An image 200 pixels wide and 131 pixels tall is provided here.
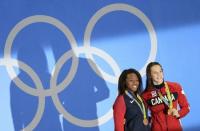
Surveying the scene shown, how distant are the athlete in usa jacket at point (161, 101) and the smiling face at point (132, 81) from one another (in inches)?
5.6

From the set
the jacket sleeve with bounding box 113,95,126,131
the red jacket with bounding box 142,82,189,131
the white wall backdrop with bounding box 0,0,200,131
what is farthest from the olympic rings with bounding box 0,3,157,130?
the jacket sleeve with bounding box 113,95,126,131

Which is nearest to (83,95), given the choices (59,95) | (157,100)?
(59,95)

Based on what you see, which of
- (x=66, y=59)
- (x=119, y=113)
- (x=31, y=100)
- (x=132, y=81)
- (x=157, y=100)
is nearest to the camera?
(x=119, y=113)

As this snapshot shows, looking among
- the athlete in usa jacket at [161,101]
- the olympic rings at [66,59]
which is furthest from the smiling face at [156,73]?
the olympic rings at [66,59]

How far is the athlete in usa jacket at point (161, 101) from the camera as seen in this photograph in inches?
142

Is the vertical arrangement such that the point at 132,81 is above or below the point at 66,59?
below

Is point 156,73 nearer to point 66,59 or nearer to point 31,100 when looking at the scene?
point 66,59

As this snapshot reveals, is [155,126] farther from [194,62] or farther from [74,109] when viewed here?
[194,62]

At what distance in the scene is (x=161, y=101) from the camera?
12.0 ft

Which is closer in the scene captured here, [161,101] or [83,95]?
[161,101]

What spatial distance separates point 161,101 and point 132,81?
12.5 inches

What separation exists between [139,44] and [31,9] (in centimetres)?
128

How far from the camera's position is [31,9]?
4.70m

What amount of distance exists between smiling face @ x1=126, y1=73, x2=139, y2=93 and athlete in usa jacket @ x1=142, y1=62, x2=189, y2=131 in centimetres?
14
